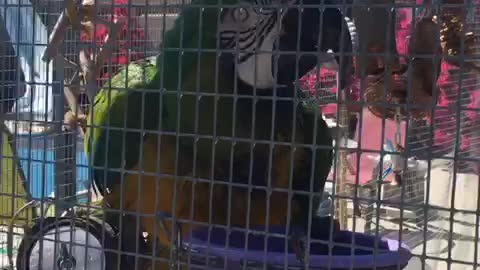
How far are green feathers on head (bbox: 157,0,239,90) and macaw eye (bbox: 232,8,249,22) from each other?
2 centimetres

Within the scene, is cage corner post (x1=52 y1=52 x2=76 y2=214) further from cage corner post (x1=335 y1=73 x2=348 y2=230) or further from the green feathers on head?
cage corner post (x1=335 y1=73 x2=348 y2=230)

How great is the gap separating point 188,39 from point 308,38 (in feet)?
0.47

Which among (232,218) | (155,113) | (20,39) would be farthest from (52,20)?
(232,218)

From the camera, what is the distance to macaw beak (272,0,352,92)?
569 millimetres

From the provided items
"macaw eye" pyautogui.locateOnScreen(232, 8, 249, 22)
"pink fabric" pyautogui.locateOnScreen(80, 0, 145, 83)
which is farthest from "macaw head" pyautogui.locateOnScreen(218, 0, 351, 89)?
"pink fabric" pyautogui.locateOnScreen(80, 0, 145, 83)

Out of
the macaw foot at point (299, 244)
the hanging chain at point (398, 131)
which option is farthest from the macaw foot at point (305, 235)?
the hanging chain at point (398, 131)

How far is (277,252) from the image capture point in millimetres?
603

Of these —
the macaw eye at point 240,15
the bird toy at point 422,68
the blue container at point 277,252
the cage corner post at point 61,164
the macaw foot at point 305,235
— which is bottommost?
the blue container at point 277,252

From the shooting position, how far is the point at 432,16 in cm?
56

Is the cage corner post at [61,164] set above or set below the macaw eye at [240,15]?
below

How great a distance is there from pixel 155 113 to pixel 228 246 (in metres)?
0.17

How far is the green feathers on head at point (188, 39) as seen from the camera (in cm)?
63

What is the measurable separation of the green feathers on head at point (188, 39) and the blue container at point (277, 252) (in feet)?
0.56

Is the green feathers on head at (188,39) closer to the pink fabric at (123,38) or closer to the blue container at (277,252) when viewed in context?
the pink fabric at (123,38)
